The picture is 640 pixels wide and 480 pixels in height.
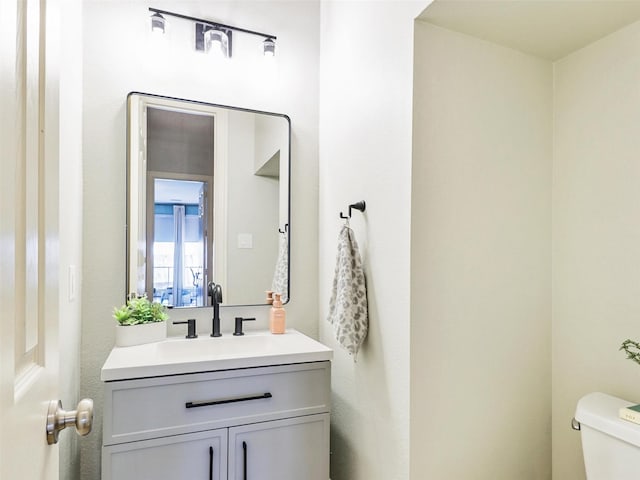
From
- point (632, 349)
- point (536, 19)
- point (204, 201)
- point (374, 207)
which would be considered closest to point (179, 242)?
point (204, 201)

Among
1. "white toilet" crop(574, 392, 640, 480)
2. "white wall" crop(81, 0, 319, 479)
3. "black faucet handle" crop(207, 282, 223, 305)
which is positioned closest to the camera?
"white toilet" crop(574, 392, 640, 480)

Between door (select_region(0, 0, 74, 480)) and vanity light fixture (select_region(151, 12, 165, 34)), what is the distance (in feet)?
4.00

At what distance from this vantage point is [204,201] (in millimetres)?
1845

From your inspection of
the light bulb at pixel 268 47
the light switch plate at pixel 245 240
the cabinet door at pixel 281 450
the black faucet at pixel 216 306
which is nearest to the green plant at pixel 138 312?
the black faucet at pixel 216 306

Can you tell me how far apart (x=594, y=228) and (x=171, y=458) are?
5.50 feet

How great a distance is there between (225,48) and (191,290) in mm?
1178

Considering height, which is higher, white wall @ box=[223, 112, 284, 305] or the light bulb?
the light bulb

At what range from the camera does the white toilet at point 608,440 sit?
1.08 metres

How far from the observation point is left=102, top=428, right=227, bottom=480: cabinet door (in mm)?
1249

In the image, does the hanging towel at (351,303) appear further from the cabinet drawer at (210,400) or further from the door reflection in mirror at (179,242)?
the door reflection in mirror at (179,242)

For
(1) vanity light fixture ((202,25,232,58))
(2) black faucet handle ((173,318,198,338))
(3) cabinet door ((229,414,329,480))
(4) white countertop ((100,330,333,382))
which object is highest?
(1) vanity light fixture ((202,25,232,58))

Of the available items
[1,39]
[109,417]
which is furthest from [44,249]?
[109,417]

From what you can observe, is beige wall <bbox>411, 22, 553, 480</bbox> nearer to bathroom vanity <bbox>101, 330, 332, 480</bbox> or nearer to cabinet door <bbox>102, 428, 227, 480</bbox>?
bathroom vanity <bbox>101, 330, 332, 480</bbox>

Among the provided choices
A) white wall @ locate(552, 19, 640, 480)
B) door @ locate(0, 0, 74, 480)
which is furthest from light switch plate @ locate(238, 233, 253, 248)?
white wall @ locate(552, 19, 640, 480)
